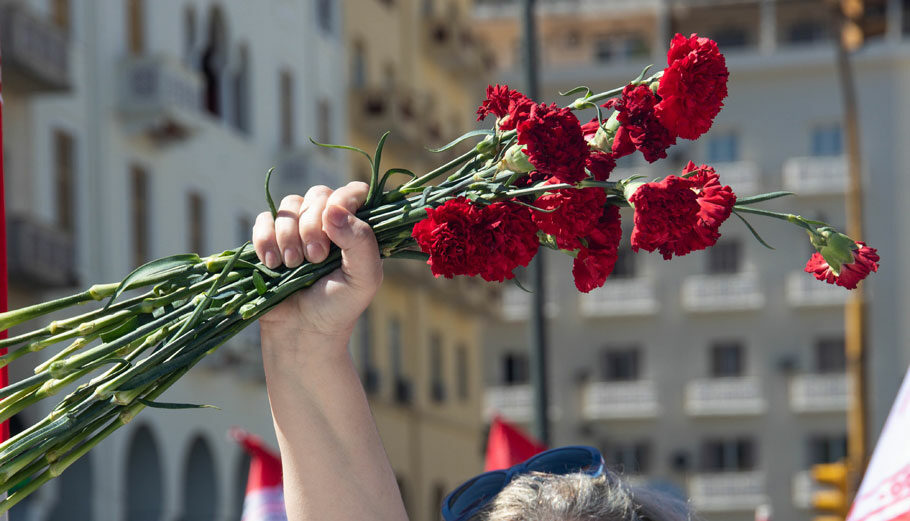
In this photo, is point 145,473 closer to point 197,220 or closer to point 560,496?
point 197,220

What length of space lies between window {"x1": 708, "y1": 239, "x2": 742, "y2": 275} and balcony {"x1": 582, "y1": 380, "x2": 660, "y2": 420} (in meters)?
3.51

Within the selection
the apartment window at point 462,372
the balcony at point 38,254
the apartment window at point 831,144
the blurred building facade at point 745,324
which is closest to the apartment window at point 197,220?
the balcony at point 38,254

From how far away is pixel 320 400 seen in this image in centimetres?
274

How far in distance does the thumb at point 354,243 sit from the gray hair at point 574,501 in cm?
37

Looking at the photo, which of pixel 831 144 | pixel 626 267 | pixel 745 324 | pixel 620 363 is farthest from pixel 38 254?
pixel 831 144

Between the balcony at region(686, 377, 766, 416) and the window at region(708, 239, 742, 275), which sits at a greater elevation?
the window at region(708, 239, 742, 275)

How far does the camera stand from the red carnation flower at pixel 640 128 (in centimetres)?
256

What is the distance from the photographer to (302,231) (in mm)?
2643

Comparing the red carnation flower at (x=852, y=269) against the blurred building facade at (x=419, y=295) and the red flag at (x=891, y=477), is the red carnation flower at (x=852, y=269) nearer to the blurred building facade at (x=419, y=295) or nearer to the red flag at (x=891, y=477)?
the red flag at (x=891, y=477)

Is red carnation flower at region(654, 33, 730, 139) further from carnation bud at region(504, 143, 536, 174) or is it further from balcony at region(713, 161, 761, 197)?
balcony at region(713, 161, 761, 197)

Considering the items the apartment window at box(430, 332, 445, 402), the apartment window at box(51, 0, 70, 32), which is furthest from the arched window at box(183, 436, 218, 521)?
the apartment window at box(430, 332, 445, 402)

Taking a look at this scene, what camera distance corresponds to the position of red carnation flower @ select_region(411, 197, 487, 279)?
2.54 metres

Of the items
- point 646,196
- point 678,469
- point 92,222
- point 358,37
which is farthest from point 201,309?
point 678,469

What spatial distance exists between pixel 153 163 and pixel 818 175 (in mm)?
26368
